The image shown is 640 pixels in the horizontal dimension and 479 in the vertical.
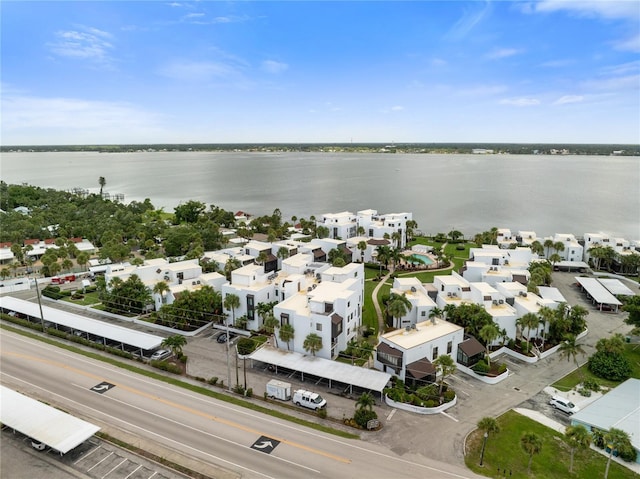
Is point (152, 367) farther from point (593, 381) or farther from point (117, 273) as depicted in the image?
point (593, 381)

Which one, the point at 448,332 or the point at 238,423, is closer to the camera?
the point at 238,423

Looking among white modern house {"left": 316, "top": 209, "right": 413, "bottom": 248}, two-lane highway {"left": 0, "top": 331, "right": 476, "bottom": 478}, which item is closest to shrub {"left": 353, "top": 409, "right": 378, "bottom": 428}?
two-lane highway {"left": 0, "top": 331, "right": 476, "bottom": 478}

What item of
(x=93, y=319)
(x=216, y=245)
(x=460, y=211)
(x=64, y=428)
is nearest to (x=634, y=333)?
(x=64, y=428)

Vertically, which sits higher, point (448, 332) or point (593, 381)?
point (448, 332)

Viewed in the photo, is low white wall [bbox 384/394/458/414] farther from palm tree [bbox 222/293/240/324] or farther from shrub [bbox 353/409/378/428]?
palm tree [bbox 222/293/240/324]

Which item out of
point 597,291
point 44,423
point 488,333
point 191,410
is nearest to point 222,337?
point 191,410

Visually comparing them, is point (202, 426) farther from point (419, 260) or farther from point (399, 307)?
point (419, 260)

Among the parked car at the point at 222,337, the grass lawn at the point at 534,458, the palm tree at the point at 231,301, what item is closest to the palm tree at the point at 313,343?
the parked car at the point at 222,337
